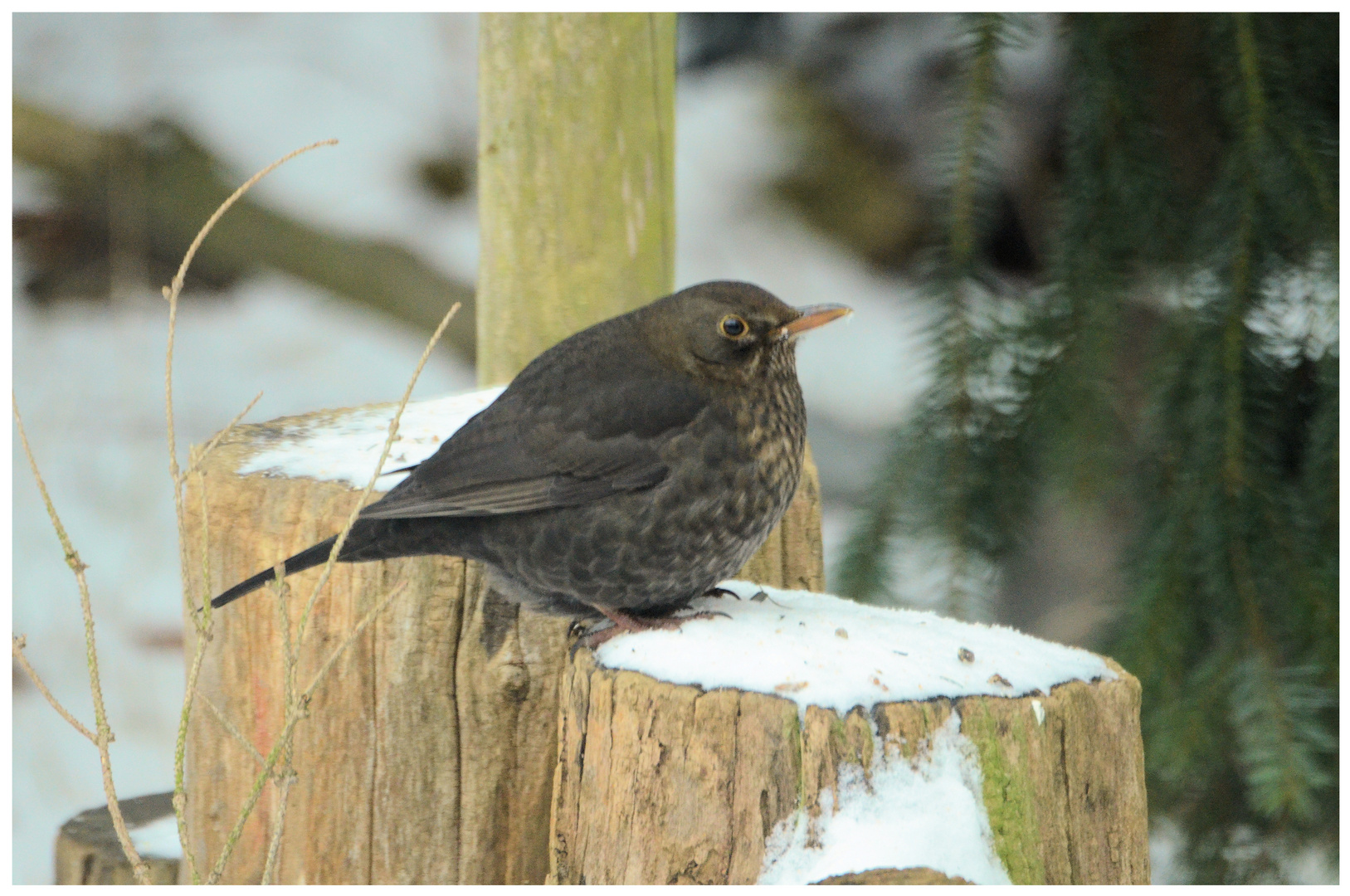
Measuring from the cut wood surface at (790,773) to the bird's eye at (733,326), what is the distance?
682 millimetres

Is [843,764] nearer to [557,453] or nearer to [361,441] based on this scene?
[557,453]

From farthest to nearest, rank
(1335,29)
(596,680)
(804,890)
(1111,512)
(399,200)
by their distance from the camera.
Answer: (399,200) < (1111,512) < (1335,29) < (596,680) < (804,890)

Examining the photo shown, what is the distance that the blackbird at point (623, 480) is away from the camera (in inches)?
88.0

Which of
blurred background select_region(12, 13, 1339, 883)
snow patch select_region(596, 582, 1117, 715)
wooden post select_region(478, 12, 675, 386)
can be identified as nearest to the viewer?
snow patch select_region(596, 582, 1117, 715)

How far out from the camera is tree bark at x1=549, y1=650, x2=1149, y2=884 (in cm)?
181

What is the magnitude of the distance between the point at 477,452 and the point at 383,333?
9.70ft

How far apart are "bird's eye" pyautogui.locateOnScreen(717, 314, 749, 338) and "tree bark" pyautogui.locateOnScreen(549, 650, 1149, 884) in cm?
68

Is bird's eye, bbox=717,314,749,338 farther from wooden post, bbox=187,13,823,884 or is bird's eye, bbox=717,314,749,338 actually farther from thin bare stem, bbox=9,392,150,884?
thin bare stem, bbox=9,392,150,884

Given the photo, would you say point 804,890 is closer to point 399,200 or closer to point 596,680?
point 596,680

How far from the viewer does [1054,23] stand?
2781 mm

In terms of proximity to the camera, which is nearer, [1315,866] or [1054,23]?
[1054,23]

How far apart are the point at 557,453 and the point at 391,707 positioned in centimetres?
55

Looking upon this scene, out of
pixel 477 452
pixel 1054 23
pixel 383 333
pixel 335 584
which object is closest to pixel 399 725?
pixel 335 584

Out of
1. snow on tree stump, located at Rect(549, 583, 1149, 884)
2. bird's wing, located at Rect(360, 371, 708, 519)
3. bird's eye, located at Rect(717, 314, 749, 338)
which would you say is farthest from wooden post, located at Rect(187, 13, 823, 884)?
bird's eye, located at Rect(717, 314, 749, 338)
